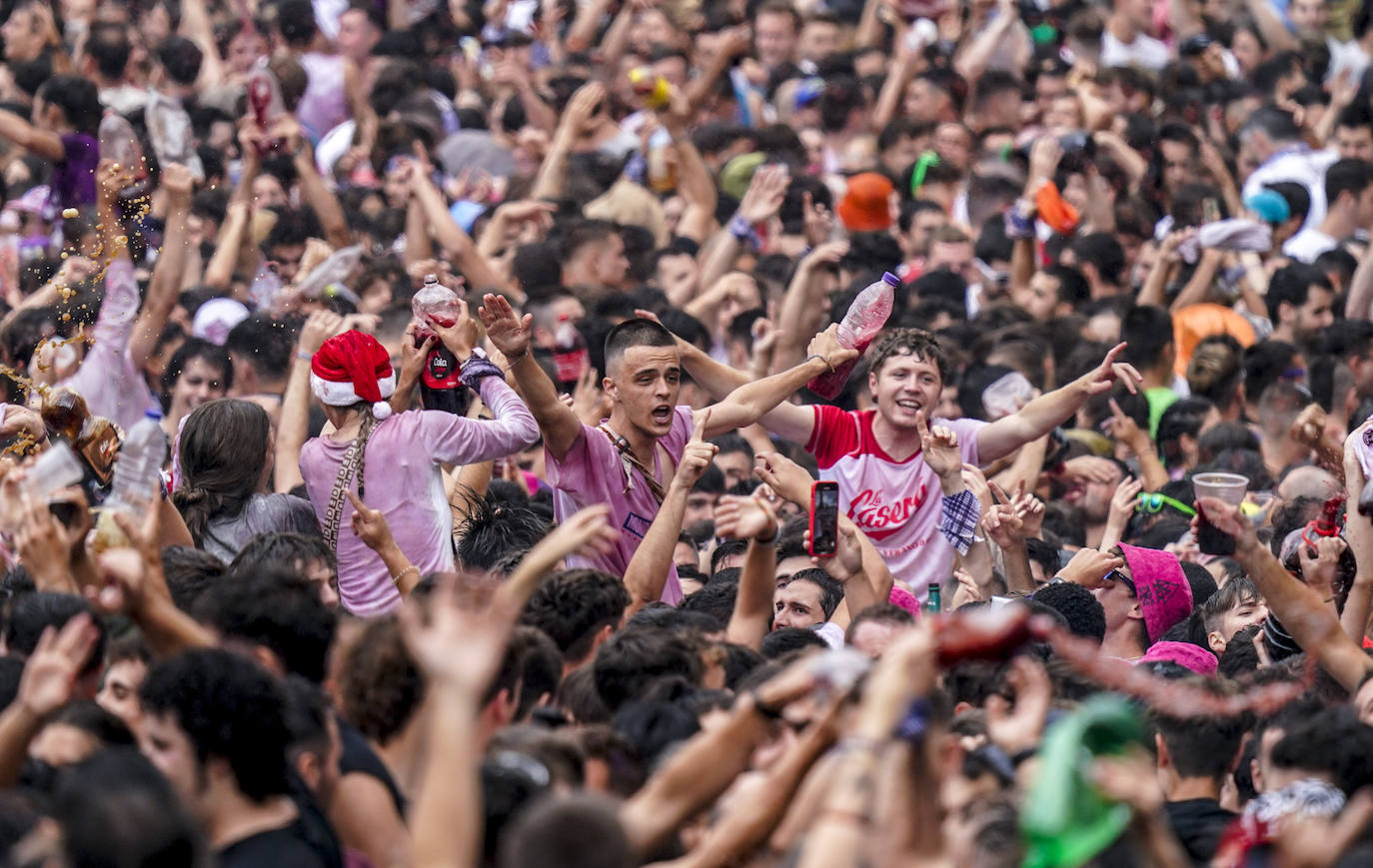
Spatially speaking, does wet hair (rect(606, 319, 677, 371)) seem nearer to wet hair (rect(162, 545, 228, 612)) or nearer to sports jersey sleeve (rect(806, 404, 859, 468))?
sports jersey sleeve (rect(806, 404, 859, 468))

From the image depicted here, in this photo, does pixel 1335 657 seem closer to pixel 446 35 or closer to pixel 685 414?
pixel 685 414

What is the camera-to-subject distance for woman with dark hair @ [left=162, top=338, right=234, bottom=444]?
29.7 feet

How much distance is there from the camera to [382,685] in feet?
15.0

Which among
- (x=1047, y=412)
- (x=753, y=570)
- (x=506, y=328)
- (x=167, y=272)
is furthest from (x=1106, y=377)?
(x=167, y=272)

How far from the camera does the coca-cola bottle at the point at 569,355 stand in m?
9.09

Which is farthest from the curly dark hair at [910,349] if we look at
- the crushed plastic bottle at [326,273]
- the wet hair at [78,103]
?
the wet hair at [78,103]

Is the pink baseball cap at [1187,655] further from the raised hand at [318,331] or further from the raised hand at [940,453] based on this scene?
the raised hand at [318,331]

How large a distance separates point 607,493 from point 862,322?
1304mm

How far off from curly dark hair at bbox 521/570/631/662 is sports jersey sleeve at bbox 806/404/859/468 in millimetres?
2075

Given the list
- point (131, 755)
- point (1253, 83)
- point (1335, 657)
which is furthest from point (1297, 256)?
point (131, 755)

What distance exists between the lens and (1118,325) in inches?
427

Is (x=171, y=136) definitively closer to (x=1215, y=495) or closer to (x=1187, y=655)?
(x=1215, y=495)

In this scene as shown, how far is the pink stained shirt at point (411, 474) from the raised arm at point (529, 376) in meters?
0.08

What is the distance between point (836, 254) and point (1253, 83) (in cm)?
742
